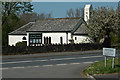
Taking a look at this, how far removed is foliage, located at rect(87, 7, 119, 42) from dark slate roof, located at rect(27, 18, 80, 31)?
426 cm

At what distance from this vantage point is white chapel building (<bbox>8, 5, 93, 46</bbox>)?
45250 mm

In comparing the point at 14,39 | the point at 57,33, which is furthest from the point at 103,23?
the point at 14,39

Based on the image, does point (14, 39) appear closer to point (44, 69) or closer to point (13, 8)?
point (13, 8)

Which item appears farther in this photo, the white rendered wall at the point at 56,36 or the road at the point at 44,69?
the white rendered wall at the point at 56,36

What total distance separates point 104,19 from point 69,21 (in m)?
8.45

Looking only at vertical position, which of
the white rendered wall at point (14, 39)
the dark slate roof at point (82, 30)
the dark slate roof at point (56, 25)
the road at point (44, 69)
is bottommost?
the road at point (44, 69)

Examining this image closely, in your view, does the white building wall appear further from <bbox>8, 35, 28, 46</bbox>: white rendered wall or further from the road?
the road

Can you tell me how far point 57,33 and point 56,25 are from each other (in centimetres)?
225

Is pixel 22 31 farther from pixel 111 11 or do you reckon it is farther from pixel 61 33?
pixel 111 11

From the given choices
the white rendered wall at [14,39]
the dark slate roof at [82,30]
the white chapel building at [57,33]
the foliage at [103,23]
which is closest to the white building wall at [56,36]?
the white chapel building at [57,33]

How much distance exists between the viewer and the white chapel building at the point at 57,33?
4525 centimetres

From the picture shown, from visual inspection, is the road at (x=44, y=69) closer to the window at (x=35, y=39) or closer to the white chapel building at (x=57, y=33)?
the white chapel building at (x=57, y=33)

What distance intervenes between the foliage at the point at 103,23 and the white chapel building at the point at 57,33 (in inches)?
74.1

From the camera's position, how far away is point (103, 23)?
4203 cm
